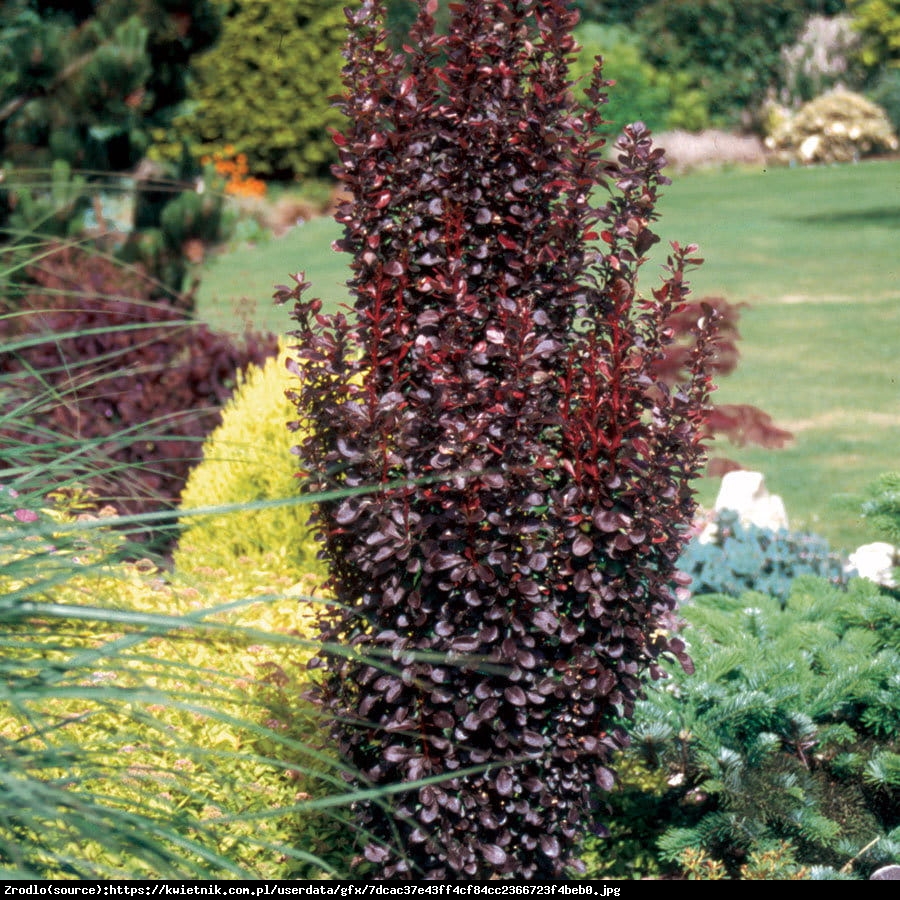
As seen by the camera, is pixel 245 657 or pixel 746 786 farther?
pixel 245 657

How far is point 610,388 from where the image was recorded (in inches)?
122

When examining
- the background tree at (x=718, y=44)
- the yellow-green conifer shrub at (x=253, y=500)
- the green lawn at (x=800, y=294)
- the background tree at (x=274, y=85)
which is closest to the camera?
the yellow-green conifer shrub at (x=253, y=500)

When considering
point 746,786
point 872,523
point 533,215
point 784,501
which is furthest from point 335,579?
point 784,501

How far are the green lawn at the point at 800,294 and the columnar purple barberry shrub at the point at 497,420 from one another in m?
2.08

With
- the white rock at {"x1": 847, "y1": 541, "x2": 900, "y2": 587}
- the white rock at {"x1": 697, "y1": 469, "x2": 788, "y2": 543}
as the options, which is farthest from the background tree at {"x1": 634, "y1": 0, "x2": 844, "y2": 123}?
the white rock at {"x1": 847, "y1": 541, "x2": 900, "y2": 587}

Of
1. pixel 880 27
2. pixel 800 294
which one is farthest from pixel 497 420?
pixel 880 27

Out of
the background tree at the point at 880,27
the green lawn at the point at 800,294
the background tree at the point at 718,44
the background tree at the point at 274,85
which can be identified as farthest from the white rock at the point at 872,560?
the background tree at the point at 718,44

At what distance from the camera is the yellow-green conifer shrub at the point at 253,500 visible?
531cm

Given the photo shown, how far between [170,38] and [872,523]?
5.99m

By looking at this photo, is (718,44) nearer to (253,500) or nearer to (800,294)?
(800,294)

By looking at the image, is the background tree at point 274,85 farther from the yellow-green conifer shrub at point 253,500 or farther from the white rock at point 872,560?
the white rock at point 872,560

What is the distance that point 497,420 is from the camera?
2996mm

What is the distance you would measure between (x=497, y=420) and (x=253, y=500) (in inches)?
106

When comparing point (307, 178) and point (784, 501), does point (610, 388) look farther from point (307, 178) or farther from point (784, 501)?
point (307, 178)
